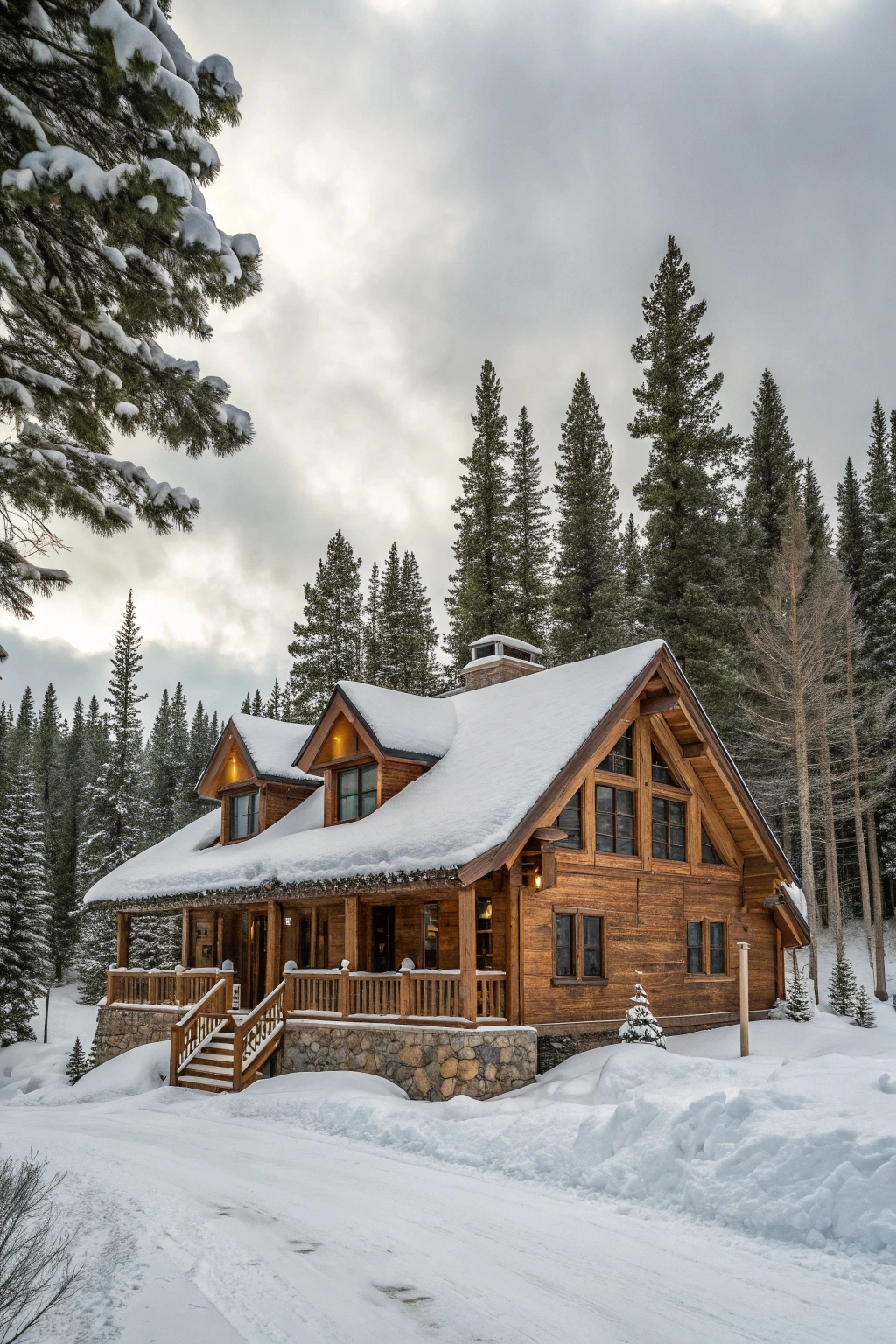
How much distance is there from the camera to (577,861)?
55.5 ft

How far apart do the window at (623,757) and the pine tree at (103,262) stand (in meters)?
12.5

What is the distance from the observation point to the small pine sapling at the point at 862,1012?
21.2 m

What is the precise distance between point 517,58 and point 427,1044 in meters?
16.9

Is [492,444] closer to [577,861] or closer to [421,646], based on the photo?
[421,646]

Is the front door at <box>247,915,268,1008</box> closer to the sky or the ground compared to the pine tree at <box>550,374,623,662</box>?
closer to the ground

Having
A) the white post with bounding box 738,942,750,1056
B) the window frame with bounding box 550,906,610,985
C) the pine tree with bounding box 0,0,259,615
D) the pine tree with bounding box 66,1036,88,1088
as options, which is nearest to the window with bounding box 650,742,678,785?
the window frame with bounding box 550,906,610,985

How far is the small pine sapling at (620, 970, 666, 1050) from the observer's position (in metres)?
14.5

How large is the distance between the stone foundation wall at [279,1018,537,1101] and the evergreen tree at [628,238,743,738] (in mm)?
18324

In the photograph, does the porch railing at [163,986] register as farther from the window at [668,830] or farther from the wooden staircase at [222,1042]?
the window at [668,830]

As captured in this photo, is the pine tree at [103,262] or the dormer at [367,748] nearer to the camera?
the pine tree at [103,262]

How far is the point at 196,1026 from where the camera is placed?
18.0 meters

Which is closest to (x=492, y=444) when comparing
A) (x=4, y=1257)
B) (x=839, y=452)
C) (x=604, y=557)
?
(x=604, y=557)

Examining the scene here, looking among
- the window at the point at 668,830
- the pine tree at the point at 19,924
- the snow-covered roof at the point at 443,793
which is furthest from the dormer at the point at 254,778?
the pine tree at the point at 19,924

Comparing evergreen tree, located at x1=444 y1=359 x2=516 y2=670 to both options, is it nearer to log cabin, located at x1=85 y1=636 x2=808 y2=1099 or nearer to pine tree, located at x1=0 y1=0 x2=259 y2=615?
log cabin, located at x1=85 y1=636 x2=808 y2=1099
